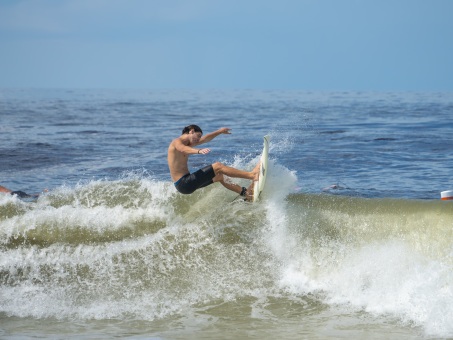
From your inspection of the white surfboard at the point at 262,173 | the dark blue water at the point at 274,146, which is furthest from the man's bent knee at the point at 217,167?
the dark blue water at the point at 274,146

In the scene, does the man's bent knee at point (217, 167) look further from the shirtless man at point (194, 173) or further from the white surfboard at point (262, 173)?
the white surfboard at point (262, 173)

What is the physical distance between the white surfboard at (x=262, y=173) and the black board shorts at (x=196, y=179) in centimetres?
67

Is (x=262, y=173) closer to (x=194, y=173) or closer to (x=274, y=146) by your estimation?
(x=194, y=173)

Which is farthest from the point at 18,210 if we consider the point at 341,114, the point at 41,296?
the point at 341,114

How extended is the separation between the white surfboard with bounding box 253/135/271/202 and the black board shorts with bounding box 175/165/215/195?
674mm

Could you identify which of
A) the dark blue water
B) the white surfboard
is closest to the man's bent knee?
the white surfboard

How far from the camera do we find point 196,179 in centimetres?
996

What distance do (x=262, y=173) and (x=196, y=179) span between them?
984mm

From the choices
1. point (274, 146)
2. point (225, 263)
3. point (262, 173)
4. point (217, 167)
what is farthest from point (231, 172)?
point (274, 146)

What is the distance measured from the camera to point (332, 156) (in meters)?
19.2

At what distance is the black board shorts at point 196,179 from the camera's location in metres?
9.97

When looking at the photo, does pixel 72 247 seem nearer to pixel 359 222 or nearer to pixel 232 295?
pixel 232 295

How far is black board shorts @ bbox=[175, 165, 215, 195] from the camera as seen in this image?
32.7 ft

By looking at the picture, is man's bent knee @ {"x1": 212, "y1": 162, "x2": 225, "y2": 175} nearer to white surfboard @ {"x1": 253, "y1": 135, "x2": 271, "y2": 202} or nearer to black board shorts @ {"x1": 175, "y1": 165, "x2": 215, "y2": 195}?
black board shorts @ {"x1": 175, "y1": 165, "x2": 215, "y2": 195}
